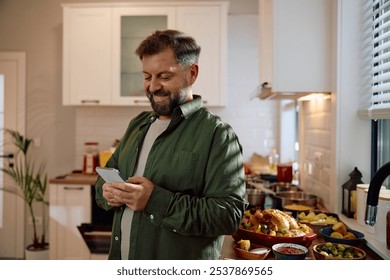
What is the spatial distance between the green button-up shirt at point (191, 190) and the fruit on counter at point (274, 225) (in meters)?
0.24

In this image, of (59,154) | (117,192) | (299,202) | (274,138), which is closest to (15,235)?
(59,154)

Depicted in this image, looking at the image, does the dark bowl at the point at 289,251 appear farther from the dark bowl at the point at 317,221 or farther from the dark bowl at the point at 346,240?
the dark bowl at the point at 317,221

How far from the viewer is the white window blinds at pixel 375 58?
4.88 feet

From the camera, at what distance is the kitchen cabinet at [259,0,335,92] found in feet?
5.90

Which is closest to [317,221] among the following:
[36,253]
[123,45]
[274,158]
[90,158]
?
[274,158]

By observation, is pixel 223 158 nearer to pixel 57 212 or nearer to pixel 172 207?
pixel 172 207

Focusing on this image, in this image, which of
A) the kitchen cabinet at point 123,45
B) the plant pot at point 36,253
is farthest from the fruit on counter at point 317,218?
the plant pot at point 36,253

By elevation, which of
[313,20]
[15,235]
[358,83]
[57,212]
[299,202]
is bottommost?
[15,235]

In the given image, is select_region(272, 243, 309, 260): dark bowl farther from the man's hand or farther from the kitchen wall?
the kitchen wall

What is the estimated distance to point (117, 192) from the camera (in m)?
1.02

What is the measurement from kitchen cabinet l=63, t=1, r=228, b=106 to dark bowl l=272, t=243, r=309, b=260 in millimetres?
1890

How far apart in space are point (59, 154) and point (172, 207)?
8.36 ft

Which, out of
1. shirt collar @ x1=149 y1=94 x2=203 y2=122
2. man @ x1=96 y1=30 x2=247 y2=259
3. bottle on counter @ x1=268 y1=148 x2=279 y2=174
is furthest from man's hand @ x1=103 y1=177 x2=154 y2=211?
bottle on counter @ x1=268 y1=148 x2=279 y2=174

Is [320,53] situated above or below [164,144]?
above
